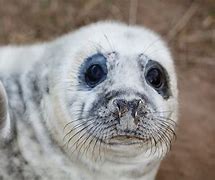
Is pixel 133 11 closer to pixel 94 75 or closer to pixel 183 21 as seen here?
pixel 183 21

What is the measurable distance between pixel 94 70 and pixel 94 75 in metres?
0.03

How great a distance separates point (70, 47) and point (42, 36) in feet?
6.21

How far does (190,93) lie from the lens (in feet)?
19.8

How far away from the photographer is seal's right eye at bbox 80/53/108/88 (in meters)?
4.29

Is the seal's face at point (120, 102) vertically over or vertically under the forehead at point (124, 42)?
under

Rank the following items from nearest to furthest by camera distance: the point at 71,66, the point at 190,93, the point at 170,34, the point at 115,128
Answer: the point at 115,128
the point at 71,66
the point at 190,93
the point at 170,34

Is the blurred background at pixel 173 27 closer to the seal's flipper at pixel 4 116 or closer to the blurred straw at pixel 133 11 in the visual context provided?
the blurred straw at pixel 133 11

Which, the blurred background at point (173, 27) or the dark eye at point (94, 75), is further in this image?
the blurred background at point (173, 27)

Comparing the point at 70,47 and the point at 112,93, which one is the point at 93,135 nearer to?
the point at 112,93

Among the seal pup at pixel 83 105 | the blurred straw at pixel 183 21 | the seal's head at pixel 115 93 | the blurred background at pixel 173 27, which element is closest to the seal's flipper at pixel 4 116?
the seal pup at pixel 83 105

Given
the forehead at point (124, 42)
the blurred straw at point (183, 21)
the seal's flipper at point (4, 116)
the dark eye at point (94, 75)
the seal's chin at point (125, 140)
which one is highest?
the blurred straw at point (183, 21)

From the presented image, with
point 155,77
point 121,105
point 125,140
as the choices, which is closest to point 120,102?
point 121,105

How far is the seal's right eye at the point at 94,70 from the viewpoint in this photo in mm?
4289

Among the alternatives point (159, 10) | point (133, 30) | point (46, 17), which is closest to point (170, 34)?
point (159, 10)
